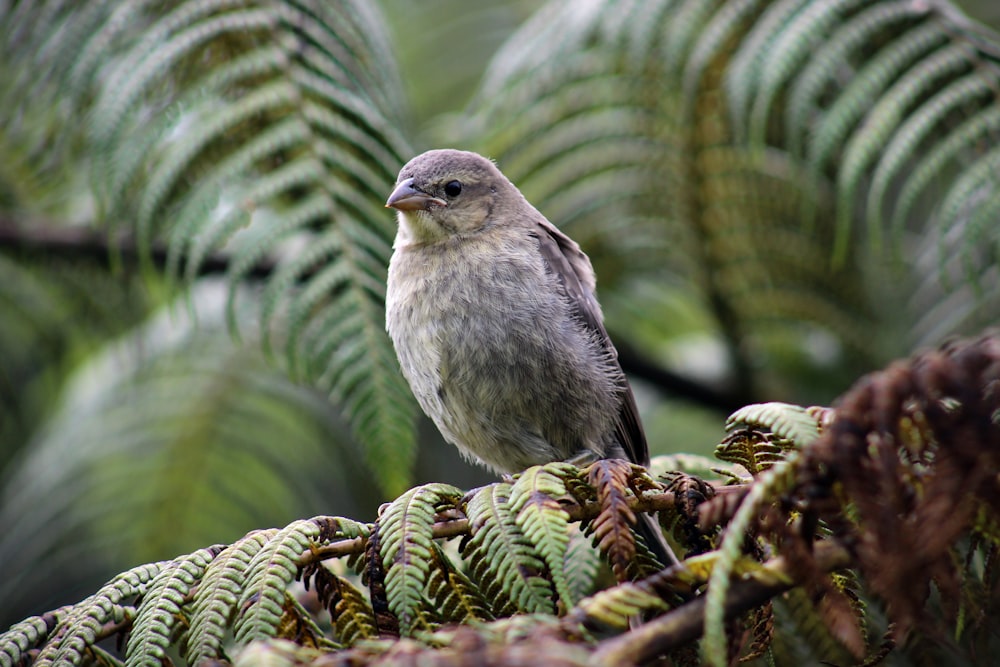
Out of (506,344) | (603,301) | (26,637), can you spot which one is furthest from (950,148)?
(26,637)

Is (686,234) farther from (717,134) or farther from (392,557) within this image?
(392,557)

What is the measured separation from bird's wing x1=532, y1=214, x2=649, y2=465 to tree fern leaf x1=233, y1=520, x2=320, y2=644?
1.34 meters

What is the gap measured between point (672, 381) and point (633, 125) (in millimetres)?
999

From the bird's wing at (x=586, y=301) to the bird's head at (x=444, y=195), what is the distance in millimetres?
238

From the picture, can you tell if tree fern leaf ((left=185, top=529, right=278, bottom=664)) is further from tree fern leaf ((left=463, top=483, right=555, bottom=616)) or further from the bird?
the bird

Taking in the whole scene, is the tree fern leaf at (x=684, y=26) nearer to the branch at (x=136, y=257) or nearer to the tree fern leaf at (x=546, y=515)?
the branch at (x=136, y=257)

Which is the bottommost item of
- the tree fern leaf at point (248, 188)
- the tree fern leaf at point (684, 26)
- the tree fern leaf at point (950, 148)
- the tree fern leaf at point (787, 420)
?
the tree fern leaf at point (787, 420)

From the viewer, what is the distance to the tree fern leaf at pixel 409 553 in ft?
4.86

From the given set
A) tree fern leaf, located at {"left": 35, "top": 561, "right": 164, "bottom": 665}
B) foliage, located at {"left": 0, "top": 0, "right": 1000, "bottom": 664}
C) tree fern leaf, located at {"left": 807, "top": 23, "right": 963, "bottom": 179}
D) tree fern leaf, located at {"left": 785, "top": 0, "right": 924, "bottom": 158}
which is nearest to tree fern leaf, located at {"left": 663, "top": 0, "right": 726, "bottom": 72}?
foliage, located at {"left": 0, "top": 0, "right": 1000, "bottom": 664}

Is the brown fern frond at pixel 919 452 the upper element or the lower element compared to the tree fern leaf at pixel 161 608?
upper

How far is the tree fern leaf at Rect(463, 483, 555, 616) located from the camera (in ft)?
4.74

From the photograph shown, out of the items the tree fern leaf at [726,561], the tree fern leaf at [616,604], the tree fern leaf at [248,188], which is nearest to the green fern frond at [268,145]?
the tree fern leaf at [248,188]

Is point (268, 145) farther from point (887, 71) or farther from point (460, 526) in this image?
point (887, 71)

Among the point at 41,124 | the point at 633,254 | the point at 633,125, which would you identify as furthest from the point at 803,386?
the point at 41,124
